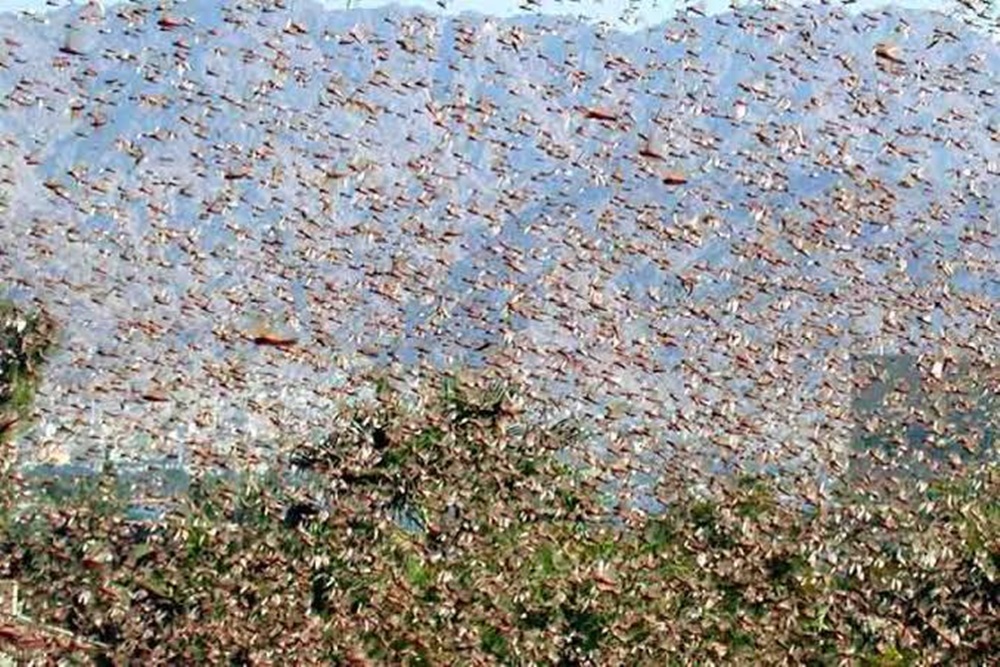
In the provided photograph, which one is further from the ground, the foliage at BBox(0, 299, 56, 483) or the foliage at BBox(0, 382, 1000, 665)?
the foliage at BBox(0, 382, 1000, 665)

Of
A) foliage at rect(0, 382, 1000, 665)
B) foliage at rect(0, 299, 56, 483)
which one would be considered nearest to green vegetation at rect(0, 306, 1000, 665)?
foliage at rect(0, 382, 1000, 665)

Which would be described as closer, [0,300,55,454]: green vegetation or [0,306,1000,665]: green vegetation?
[0,306,1000,665]: green vegetation

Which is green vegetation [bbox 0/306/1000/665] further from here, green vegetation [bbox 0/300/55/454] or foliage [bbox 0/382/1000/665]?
green vegetation [bbox 0/300/55/454]

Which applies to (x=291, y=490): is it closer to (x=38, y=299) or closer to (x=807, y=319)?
(x=807, y=319)

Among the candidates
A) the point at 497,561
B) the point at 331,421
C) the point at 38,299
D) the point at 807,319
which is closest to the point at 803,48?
the point at 807,319

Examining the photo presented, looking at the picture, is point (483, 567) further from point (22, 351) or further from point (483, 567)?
point (22, 351)

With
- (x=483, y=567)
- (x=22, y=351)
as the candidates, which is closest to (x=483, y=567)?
(x=483, y=567)
